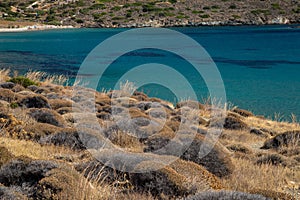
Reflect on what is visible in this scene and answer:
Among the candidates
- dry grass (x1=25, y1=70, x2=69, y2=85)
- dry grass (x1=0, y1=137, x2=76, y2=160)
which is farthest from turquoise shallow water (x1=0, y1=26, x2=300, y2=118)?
dry grass (x1=0, y1=137, x2=76, y2=160)

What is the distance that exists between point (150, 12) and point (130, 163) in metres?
128

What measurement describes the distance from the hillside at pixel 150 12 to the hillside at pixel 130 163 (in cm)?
10891

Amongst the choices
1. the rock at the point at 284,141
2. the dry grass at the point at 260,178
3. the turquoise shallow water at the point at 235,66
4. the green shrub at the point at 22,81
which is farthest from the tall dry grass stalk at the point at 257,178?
the turquoise shallow water at the point at 235,66

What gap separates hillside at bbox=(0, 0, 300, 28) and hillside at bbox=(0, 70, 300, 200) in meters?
109

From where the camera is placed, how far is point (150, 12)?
131125 mm

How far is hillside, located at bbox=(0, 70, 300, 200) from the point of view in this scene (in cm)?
554

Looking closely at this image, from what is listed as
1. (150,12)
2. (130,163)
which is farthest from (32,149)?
(150,12)

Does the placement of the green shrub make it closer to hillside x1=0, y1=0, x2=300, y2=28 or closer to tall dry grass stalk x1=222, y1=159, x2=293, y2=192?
tall dry grass stalk x1=222, y1=159, x2=293, y2=192

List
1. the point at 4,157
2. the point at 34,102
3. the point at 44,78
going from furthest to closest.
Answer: the point at 44,78 < the point at 34,102 < the point at 4,157

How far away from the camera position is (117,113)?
15328 millimetres

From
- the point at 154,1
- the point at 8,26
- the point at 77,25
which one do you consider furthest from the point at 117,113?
the point at 154,1

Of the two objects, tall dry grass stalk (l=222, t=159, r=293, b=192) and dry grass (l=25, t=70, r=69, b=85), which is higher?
tall dry grass stalk (l=222, t=159, r=293, b=192)

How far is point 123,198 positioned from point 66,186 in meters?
0.88

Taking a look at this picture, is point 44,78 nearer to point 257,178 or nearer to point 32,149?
point 32,149
